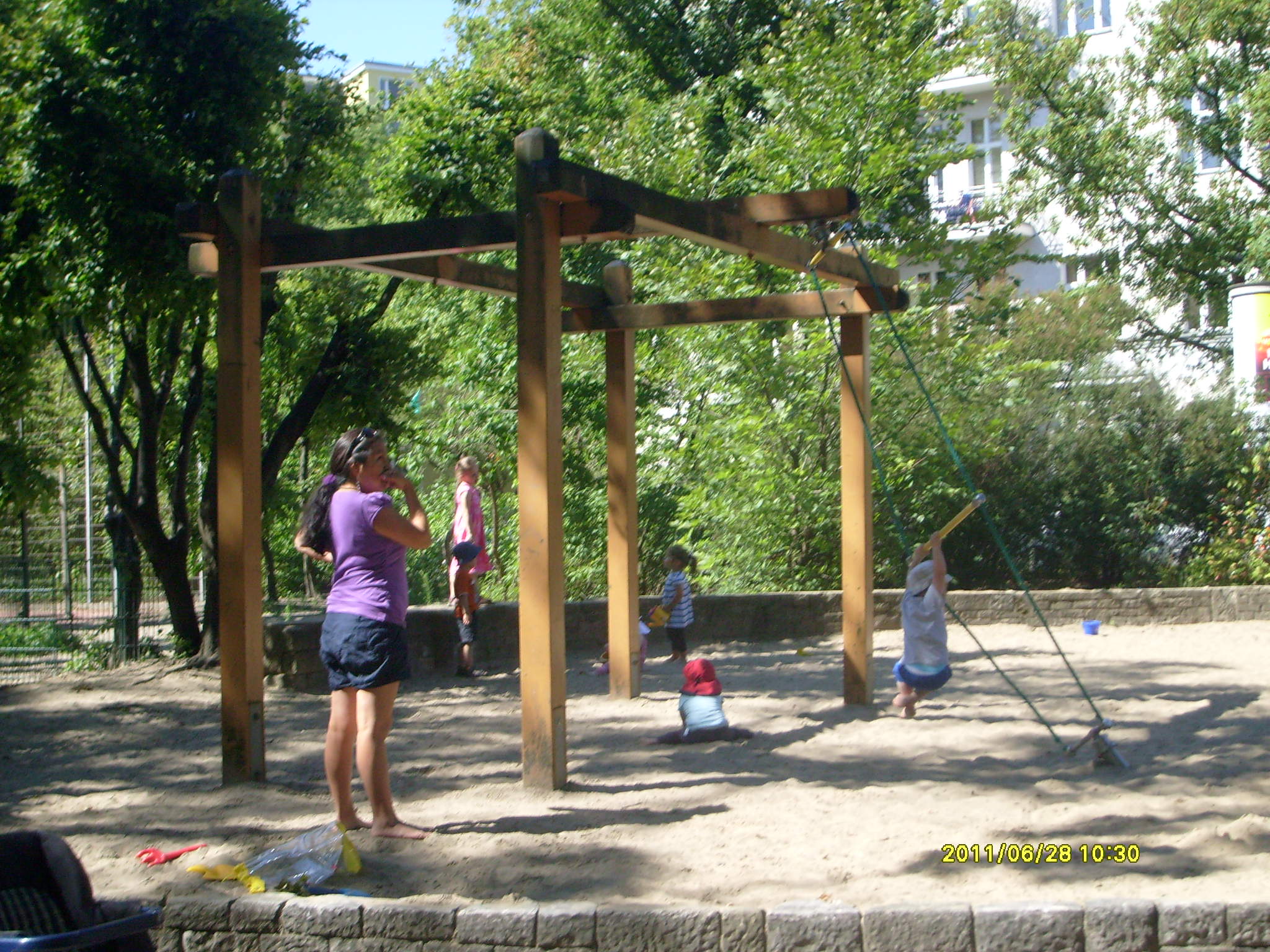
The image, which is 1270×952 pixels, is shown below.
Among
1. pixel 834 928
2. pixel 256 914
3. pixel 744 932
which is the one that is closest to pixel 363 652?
pixel 256 914

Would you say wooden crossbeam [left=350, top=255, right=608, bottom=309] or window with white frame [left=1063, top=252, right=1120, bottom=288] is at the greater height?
window with white frame [left=1063, top=252, right=1120, bottom=288]

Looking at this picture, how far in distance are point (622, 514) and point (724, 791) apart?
3209 mm

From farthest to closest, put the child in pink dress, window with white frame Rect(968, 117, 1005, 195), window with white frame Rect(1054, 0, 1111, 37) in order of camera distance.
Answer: window with white frame Rect(968, 117, 1005, 195), window with white frame Rect(1054, 0, 1111, 37), the child in pink dress

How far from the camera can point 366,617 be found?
4848mm

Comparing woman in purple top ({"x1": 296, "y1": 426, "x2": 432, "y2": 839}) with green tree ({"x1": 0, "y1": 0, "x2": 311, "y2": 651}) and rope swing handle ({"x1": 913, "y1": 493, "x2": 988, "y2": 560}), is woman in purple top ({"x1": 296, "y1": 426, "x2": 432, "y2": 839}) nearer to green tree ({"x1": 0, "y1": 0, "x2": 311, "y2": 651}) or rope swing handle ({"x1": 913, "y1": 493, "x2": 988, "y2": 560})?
rope swing handle ({"x1": 913, "y1": 493, "x2": 988, "y2": 560})

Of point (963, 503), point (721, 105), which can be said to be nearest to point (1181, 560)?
point (963, 503)

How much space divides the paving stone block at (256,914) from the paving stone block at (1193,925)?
9.31ft

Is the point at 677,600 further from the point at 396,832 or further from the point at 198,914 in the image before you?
the point at 198,914

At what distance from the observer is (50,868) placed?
3.28 m

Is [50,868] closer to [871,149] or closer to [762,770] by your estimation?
[762,770]

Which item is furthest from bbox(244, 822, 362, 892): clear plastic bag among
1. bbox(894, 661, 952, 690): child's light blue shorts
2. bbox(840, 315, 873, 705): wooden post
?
bbox(840, 315, 873, 705): wooden post

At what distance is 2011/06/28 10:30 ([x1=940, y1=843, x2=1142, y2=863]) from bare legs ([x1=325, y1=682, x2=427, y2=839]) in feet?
7.04

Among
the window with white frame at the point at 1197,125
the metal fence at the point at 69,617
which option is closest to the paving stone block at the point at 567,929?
the metal fence at the point at 69,617

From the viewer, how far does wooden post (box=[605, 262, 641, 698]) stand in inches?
347
